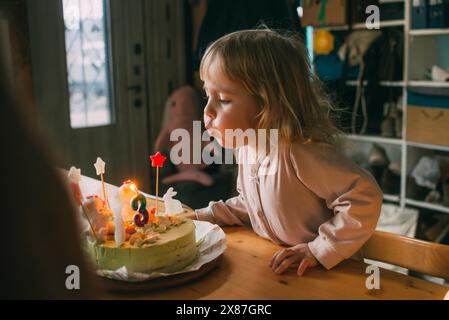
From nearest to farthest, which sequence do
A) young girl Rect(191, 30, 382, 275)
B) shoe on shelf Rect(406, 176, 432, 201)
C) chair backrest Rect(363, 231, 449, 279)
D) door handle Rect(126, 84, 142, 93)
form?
1. chair backrest Rect(363, 231, 449, 279)
2. young girl Rect(191, 30, 382, 275)
3. shoe on shelf Rect(406, 176, 432, 201)
4. door handle Rect(126, 84, 142, 93)

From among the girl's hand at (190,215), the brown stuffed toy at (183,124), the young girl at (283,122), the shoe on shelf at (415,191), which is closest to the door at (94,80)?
the brown stuffed toy at (183,124)

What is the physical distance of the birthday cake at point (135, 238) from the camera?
857mm

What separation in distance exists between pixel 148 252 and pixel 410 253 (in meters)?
0.49

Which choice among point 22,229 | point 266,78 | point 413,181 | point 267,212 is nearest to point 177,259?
point 267,212

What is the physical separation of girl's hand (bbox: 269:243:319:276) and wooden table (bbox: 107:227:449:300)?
0.04 ft

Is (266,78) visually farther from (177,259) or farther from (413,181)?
(413,181)

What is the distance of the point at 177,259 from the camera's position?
884 millimetres

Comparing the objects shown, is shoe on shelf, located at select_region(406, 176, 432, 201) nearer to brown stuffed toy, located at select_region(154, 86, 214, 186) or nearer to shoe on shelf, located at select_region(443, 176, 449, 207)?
shoe on shelf, located at select_region(443, 176, 449, 207)

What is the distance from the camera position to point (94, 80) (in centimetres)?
381

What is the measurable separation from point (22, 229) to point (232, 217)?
915mm

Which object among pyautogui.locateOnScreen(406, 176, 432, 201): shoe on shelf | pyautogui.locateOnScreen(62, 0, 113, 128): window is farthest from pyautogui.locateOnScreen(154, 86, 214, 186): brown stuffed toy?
pyautogui.locateOnScreen(406, 176, 432, 201): shoe on shelf

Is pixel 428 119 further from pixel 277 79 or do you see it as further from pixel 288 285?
pixel 288 285

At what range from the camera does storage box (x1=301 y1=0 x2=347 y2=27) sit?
136 inches

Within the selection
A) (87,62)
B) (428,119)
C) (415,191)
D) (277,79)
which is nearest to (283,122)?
(277,79)
